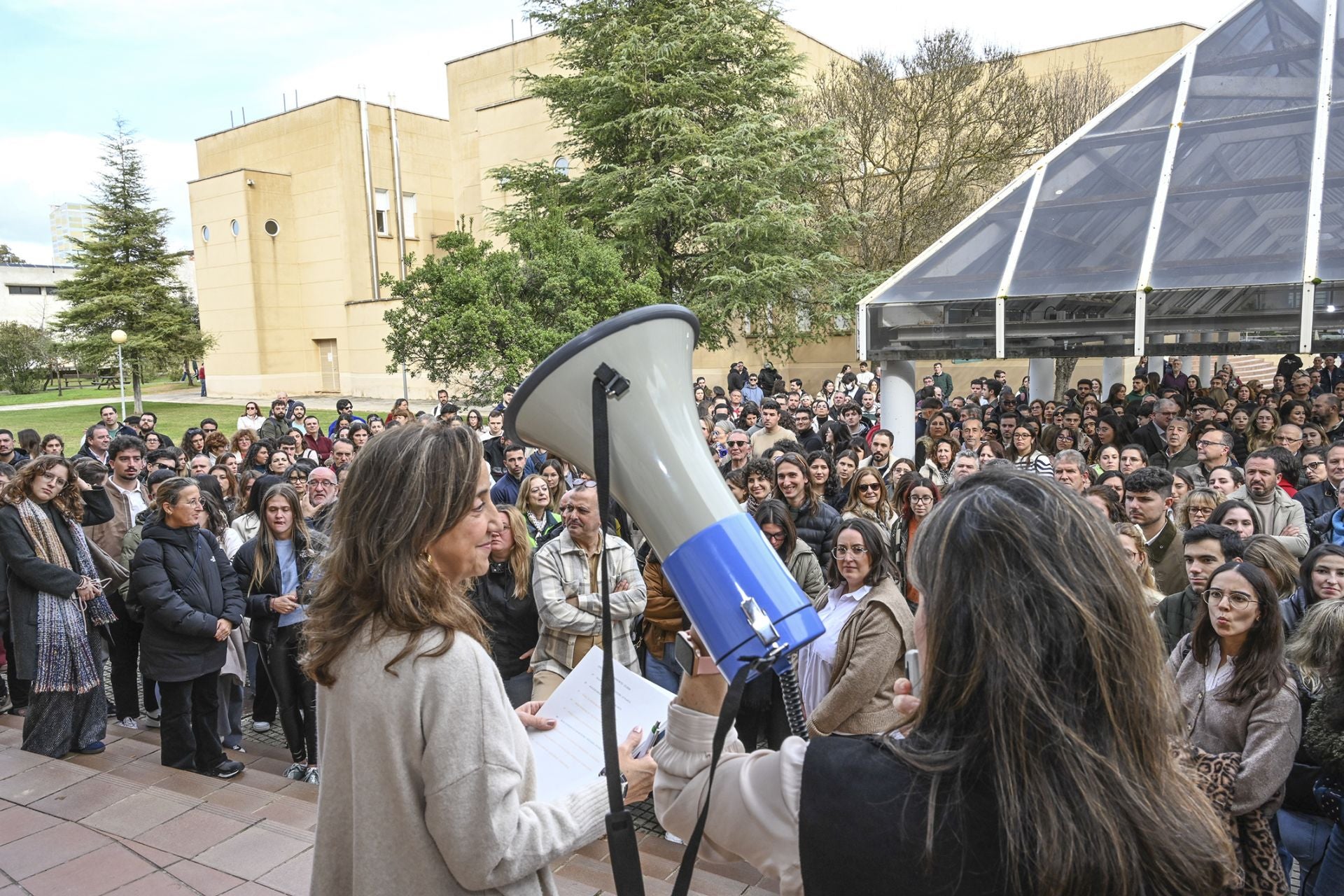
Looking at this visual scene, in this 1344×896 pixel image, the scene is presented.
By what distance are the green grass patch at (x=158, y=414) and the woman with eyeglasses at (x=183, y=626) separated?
19.2 metres

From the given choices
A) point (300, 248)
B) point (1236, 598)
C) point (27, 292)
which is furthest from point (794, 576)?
point (27, 292)

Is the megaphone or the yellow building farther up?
the yellow building

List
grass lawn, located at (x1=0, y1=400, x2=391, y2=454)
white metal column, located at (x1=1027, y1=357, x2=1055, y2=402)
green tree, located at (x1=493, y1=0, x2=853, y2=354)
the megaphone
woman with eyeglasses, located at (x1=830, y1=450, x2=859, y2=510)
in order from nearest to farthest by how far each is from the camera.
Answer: the megaphone
woman with eyeglasses, located at (x1=830, y1=450, x2=859, y2=510)
white metal column, located at (x1=1027, y1=357, x2=1055, y2=402)
green tree, located at (x1=493, y1=0, x2=853, y2=354)
grass lawn, located at (x1=0, y1=400, x2=391, y2=454)

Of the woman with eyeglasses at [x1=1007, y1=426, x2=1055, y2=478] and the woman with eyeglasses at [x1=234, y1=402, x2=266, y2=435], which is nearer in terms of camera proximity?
the woman with eyeglasses at [x1=1007, y1=426, x2=1055, y2=478]

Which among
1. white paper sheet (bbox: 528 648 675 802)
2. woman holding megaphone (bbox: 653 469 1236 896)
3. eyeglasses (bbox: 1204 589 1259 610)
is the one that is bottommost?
eyeglasses (bbox: 1204 589 1259 610)

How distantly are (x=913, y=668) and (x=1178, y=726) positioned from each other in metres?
0.38

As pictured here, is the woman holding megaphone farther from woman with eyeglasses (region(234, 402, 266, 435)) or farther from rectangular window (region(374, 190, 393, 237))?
rectangular window (region(374, 190, 393, 237))

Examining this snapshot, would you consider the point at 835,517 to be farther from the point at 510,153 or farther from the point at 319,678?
the point at 510,153

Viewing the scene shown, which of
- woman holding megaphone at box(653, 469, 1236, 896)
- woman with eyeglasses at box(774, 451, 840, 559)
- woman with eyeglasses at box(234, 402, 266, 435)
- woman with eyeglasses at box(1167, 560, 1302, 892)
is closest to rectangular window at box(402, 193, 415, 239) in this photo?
woman with eyeglasses at box(234, 402, 266, 435)

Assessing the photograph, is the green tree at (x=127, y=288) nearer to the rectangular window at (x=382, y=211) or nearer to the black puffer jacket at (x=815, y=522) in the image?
the rectangular window at (x=382, y=211)

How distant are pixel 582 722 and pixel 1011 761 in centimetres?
122

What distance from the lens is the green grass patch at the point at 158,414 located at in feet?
79.7

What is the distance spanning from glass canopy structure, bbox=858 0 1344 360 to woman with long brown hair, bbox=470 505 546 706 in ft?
17.7

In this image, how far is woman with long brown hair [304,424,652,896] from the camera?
4.99 ft
